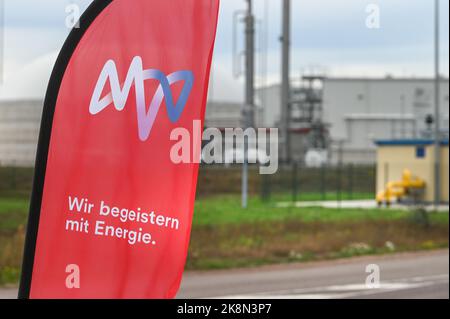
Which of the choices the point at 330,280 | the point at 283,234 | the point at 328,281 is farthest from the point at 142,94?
the point at 283,234

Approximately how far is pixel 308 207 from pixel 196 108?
31561 mm

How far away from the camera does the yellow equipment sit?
3950 cm

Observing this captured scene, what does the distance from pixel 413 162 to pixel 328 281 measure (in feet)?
78.3

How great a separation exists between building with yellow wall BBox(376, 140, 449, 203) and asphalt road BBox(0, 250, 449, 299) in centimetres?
1762

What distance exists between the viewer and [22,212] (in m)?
29.2

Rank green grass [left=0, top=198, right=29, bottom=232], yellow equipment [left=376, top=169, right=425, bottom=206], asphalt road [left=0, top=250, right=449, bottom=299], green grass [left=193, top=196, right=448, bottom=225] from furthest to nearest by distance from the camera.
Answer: yellow equipment [left=376, top=169, right=425, bottom=206] → green grass [left=193, top=196, right=448, bottom=225] → green grass [left=0, top=198, right=29, bottom=232] → asphalt road [left=0, top=250, right=449, bottom=299]

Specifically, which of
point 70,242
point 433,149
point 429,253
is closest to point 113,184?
point 70,242

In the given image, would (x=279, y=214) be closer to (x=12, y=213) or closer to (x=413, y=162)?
(x=12, y=213)

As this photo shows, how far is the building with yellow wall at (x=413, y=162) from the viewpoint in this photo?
39.8 meters

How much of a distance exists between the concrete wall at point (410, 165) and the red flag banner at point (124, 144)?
120 ft

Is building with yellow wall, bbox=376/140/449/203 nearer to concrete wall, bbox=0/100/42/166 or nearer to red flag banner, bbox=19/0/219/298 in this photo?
concrete wall, bbox=0/100/42/166

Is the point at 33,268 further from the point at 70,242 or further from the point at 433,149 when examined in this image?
the point at 433,149

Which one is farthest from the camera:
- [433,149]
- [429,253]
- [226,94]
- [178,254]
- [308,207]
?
[226,94]

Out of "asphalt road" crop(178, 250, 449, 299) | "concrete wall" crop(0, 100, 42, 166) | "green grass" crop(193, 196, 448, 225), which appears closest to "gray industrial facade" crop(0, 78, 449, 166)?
"concrete wall" crop(0, 100, 42, 166)
